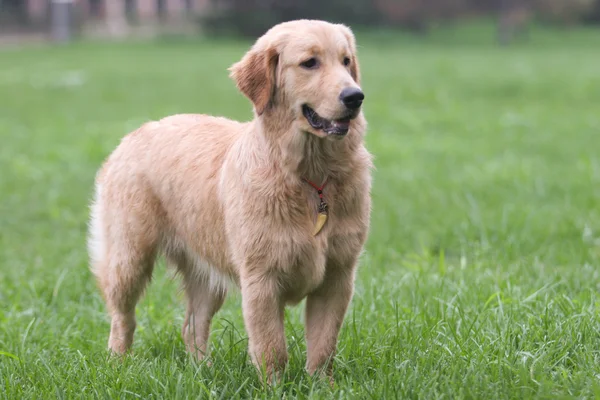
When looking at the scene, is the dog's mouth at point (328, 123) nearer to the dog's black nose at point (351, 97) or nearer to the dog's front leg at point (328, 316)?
the dog's black nose at point (351, 97)

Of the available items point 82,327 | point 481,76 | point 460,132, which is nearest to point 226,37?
point 481,76

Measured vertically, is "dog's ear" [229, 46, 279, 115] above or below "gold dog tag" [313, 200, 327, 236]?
above

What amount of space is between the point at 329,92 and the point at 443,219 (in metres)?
4.63

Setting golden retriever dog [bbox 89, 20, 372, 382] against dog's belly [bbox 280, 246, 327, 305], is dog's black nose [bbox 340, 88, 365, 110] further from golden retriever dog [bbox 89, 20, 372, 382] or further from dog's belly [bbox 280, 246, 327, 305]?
dog's belly [bbox 280, 246, 327, 305]

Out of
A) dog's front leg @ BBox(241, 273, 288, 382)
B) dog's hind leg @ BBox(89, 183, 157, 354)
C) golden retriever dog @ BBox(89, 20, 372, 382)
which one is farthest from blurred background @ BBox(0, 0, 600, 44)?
dog's front leg @ BBox(241, 273, 288, 382)

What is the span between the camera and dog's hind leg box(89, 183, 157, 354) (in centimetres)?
488

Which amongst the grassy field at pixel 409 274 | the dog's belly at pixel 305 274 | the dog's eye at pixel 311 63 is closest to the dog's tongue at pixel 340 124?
the dog's eye at pixel 311 63

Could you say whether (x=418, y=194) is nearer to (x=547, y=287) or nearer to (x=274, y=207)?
(x=547, y=287)

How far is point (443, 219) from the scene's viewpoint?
8.34 m

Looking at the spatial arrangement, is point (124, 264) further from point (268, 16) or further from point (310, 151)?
point (268, 16)

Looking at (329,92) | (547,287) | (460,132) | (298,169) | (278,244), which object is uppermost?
(329,92)

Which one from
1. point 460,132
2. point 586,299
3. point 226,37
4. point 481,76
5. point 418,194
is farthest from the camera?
point 226,37

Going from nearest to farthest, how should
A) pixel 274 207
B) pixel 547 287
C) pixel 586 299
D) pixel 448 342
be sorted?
pixel 274 207
pixel 448 342
pixel 586 299
pixel 547 287

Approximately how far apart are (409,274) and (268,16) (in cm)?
5158
